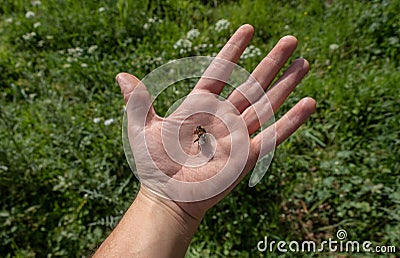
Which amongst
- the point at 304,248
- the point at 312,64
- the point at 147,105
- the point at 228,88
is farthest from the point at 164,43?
the point at 304,248

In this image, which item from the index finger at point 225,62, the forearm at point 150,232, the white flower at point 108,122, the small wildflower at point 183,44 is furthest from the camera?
the small wildflower at point 183,44

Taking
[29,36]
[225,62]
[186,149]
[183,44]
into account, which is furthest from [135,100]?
[29,36]

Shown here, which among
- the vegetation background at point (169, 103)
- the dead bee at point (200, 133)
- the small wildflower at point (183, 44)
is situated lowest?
the vegetation background at point (169, 103)

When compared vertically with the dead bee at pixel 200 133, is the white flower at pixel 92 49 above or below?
below

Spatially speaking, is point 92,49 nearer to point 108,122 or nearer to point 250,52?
point 108,122

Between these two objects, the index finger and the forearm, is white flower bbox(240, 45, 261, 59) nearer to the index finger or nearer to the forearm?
the index finger

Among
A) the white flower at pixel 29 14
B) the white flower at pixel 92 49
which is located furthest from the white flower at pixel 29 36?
the white flower at pixel 92 49

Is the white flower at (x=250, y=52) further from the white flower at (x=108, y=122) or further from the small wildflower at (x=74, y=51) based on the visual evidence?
the small wildflower at (x=74, y=51)
